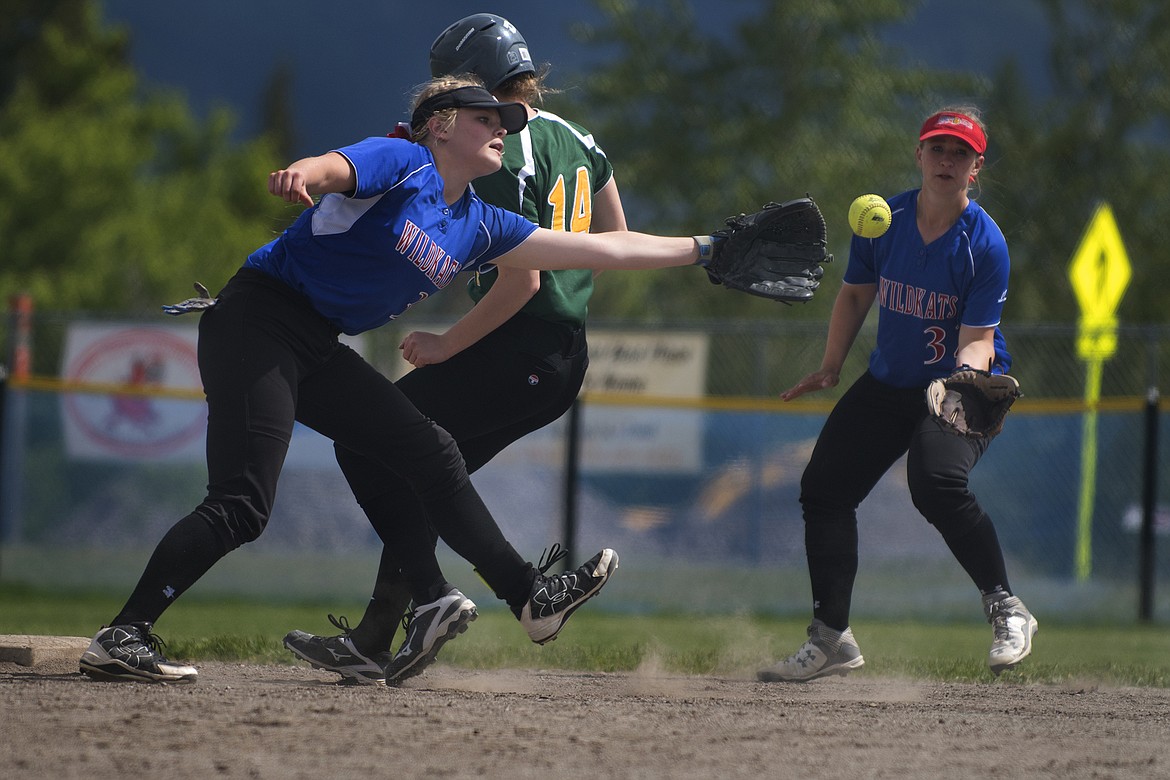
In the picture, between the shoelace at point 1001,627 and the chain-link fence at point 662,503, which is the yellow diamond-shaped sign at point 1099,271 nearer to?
the chain-link fence at point 662,503

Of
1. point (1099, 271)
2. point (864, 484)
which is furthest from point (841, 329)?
point (1099, 271)

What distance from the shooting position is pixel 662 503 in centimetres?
1080

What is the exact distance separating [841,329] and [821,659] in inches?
47.2

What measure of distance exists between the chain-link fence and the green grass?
2.15 feet

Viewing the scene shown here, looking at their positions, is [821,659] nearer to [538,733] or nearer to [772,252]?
[772,252]

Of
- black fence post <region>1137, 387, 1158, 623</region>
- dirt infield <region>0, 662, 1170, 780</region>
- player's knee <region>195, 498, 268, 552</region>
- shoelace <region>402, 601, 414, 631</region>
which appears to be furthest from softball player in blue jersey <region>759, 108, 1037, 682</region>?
black fence post <region>1137, 387, 1158, 623</region>

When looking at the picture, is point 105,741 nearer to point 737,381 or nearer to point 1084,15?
point 737,381

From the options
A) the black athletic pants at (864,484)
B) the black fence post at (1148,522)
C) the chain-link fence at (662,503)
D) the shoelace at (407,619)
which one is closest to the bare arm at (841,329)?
the black athletic pants at (864,484)

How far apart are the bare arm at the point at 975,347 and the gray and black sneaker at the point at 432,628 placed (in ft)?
5.96

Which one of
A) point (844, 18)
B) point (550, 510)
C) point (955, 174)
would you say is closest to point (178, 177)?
point (844, 18)

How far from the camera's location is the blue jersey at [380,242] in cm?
392

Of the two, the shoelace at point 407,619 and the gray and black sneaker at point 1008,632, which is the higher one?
the gray and black sneaker at point 1008,632

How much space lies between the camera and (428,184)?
4016 mm

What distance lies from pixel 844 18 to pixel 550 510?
20571 millimetres
